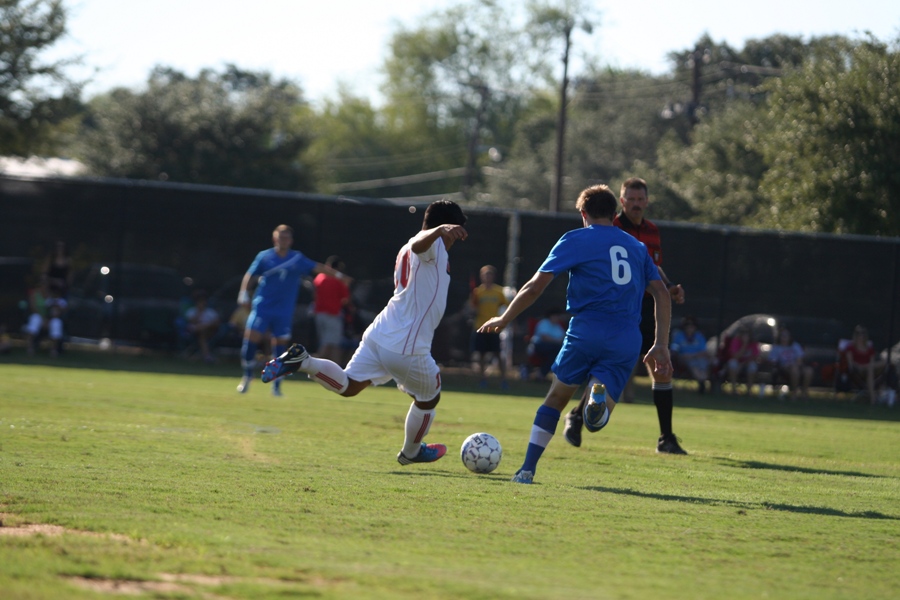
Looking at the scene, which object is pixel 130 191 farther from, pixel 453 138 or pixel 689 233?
pixel 453 138

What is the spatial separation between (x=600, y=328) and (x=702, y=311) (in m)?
13.6

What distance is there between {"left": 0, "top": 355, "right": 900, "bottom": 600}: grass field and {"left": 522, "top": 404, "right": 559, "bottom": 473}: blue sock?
0.25m

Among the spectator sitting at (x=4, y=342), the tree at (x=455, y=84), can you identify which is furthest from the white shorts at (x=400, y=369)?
the tree at (x=455, y=84)

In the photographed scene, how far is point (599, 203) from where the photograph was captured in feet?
24.9

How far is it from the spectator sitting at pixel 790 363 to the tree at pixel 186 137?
28.0m

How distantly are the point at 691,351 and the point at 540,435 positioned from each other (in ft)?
43.2

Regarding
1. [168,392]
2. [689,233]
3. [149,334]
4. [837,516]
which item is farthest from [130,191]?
[837,516]

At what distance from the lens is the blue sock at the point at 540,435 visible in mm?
7465

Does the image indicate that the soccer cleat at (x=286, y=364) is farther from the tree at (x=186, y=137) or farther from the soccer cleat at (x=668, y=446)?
the tree at (x=186, y=137)

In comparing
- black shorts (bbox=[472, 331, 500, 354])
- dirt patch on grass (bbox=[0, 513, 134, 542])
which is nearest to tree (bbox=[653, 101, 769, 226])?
black shorts (bbox=[472, 331, 500, 354])

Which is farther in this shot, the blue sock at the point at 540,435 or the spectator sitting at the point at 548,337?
the spectator sitting at the point at 548,337

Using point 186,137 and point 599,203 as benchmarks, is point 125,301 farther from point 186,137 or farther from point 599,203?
point 186,137

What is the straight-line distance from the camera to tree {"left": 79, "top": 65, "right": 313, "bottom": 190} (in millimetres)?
43344

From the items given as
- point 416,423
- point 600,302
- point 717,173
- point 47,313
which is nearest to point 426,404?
point 416,423
